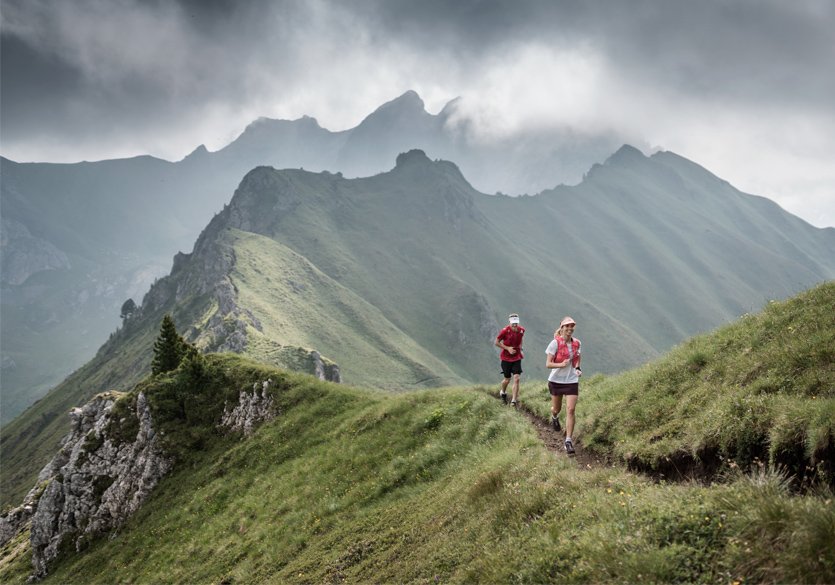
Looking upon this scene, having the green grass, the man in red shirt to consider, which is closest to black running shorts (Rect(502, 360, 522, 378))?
the man in red shirt

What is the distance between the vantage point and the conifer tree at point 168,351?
2947 centimetres

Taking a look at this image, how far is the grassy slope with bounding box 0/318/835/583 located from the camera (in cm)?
438

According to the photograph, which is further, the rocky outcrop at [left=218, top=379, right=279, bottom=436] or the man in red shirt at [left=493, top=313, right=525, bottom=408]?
the rocky outcrop at [left=218, top=379, right=279, bottom=436]

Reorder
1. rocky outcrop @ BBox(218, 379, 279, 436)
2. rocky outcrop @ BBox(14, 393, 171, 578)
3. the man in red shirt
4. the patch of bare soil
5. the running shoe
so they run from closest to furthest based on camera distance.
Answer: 1. the patch of bare soil
2. the running shoe
3. the man in red shirt
4. rocky outcrop @ BBox(14, 393, 171, 578)
5. rocky outcrop @ BBox(218, 379, 279, 436)

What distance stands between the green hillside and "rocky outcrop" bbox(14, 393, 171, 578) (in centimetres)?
108

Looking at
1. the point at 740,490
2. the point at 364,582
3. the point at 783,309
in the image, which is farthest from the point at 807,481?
the point at 364,582

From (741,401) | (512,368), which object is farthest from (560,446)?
(741,401)

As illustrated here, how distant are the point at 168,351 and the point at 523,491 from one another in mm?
31685

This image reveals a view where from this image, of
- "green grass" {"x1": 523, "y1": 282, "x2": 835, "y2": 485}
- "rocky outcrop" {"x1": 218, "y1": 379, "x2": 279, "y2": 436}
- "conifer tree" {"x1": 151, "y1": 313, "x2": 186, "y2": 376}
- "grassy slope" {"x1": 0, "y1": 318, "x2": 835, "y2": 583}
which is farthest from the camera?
"conifer tree" {"x1": 151, "y1": 313, "x2": 186, "y2": 376}

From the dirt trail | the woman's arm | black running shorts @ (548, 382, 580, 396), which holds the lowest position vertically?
the dirt trail

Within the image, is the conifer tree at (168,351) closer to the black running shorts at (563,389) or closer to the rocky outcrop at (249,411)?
the rocky outcrop at (249,411)

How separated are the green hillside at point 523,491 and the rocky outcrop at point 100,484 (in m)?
1.08

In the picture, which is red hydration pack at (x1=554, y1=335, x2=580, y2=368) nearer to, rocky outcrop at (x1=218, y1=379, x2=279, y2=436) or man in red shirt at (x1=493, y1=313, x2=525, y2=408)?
man in red shirt at (x1=493, y1=313, x2=525, y2=408)

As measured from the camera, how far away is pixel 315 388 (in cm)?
2352
